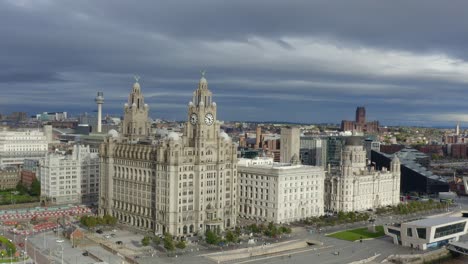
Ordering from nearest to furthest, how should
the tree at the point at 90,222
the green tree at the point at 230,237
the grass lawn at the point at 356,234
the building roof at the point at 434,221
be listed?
1. the green tree at the point at 230,237
2. the building roof at the point at 434,221
3. the grass lawn at the point at 356,234
4. the tree at the point at 90,222

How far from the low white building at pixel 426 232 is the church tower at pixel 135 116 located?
64326 mm

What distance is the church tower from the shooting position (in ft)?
Answer: 458

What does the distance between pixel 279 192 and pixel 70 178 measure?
65.1m

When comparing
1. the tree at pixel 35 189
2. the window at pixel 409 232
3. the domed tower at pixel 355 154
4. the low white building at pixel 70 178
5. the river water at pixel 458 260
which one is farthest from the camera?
the tree at pixel 35 189

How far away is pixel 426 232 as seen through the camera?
112 m

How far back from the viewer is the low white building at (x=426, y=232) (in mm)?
112562

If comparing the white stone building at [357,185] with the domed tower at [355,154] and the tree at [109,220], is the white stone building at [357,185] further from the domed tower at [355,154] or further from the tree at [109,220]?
the tree at [109,220]

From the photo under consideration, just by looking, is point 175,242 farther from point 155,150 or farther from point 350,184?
point 350,184

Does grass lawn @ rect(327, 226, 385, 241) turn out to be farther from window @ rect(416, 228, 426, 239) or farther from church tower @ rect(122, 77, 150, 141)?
church tower @ rect(122, 77, 150, 141)

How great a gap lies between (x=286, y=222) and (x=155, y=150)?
122 feet

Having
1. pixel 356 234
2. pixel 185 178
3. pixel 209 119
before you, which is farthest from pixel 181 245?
pixel 356 234

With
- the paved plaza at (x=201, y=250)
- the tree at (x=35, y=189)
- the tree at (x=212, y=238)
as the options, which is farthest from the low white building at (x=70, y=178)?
the tree at (x=212, y=238)

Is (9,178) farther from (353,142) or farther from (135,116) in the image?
(353,142)

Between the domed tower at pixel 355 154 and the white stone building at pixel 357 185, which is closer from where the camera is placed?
the white stone building at pixel 357 185
